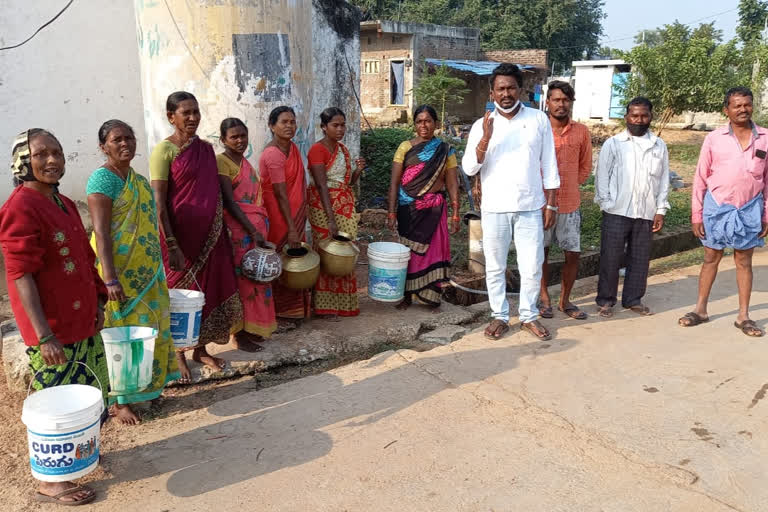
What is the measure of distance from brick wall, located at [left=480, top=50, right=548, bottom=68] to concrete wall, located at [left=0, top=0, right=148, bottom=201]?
21369 mm

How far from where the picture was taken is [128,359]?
297cm

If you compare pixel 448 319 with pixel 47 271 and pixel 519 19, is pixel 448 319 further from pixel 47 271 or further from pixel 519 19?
pixel 519 19

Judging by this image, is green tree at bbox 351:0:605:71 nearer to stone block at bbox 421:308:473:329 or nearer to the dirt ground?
stone block at bbox 421:308:473:329

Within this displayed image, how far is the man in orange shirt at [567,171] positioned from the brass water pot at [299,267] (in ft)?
5.97

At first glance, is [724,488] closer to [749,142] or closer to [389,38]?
[749,142]

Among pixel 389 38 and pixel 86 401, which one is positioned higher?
pixel 389 38

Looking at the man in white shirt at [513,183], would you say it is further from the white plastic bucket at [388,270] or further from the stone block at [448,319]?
the white plastic bucket at [388,270]

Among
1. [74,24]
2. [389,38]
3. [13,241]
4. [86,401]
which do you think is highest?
[389,38]

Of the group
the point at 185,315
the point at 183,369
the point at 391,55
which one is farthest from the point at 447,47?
the point at 185,315

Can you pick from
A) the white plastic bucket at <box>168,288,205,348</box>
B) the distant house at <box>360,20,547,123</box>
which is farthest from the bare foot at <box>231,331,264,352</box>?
the distant house at <box>360,20,547,123</box>

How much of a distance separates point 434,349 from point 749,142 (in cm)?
268

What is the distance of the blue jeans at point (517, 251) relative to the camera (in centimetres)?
444

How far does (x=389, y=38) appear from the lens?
2128cm

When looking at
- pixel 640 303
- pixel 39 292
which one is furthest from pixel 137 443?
pixel 640 303
